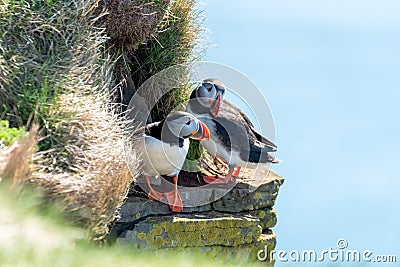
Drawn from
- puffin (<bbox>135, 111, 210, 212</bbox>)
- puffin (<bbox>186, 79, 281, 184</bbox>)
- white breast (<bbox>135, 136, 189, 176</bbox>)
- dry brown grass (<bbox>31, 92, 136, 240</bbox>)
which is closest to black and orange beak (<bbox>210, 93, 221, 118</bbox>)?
puffin (<bbox>186, 79, 281, 184</bbox>)

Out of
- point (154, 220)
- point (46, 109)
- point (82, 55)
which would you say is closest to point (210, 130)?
point (154, 220)

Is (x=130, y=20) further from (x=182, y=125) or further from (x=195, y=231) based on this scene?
(x=195, y=231)

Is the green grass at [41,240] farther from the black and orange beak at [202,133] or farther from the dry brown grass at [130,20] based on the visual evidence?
the dry brown grass at [130,20]

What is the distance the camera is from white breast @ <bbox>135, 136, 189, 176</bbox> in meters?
7.53

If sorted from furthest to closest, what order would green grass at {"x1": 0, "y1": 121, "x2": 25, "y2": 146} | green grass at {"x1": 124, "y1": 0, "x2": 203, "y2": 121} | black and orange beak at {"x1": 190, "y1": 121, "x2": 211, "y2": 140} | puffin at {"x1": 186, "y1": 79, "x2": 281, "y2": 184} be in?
green grass at {"x1": 124, "y1": 0, "x2": 203, "y2": 121} < puffin at {"x1": 186, "y1": 79, "x2": 281, "y2": 184} < black and orange beak at {"x1": 190, "y1": 121, "x2": 211, "y2": 140} < green grass at {"x1": 0, "y1": 121, "x2": 25, "y2": 146}

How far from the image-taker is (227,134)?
844 cm

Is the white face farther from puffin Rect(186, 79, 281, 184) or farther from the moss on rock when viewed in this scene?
the moss on rock

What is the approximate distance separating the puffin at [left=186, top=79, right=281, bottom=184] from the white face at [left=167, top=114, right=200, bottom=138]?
0.70 m

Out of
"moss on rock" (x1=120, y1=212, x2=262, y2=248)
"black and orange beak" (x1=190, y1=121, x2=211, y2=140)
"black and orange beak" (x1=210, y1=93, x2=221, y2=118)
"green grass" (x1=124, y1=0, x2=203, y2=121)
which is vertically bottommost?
"moss on rock" (x1=120, y1=212, x2=262, y2=248)

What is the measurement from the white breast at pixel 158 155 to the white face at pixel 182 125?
0.42 ft

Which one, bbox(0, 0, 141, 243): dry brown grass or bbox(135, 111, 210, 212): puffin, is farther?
bbox(135, 111, 210, 212): puffin

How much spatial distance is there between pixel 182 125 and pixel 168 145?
27 cm

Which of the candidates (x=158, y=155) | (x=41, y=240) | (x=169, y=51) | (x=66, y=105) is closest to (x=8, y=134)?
(x=66, y=105)

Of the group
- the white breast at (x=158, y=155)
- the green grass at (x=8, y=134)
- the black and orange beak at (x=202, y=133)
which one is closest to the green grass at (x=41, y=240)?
the green grass at (x=8, y=134)
